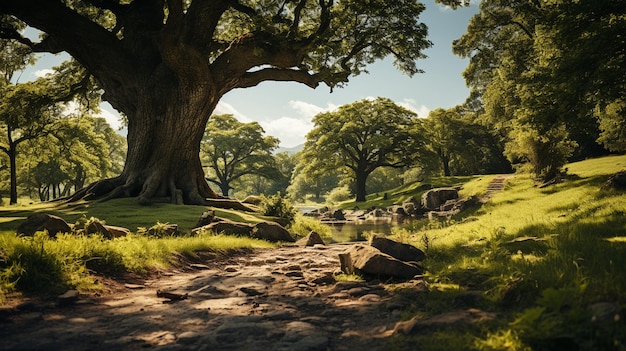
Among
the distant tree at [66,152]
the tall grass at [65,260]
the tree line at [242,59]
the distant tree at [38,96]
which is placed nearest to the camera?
the tall grass at [65,260]

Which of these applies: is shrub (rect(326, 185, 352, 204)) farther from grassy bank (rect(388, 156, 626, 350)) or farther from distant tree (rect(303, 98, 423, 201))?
grassy bank (rect(388, 156, 626, 350))

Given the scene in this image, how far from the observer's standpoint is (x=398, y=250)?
24.2 feet

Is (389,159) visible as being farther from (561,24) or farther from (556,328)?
(556,328)

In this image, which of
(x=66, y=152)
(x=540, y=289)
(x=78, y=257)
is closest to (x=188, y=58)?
(x=78, y=257)

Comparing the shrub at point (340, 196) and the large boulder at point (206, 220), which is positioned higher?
the large boulder at point (206, 220)

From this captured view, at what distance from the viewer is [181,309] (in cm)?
496

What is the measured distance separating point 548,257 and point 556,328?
291 cm

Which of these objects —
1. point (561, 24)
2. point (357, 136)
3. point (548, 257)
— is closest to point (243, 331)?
point (548, 257)

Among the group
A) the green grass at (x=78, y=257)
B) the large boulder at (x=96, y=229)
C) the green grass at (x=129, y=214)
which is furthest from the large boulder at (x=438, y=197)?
the large boulder at (x=96, y=229)

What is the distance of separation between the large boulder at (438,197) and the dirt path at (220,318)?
29.4m

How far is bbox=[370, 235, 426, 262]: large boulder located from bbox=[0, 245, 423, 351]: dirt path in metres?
1.35

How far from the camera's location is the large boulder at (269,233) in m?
13.6

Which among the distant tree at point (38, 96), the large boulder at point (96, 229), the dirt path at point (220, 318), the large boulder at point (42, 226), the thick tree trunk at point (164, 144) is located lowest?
the dirt path at point (220, 318)

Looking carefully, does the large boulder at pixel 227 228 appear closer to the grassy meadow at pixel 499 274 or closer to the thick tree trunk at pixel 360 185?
the grassy meadow at pixel 499 274
